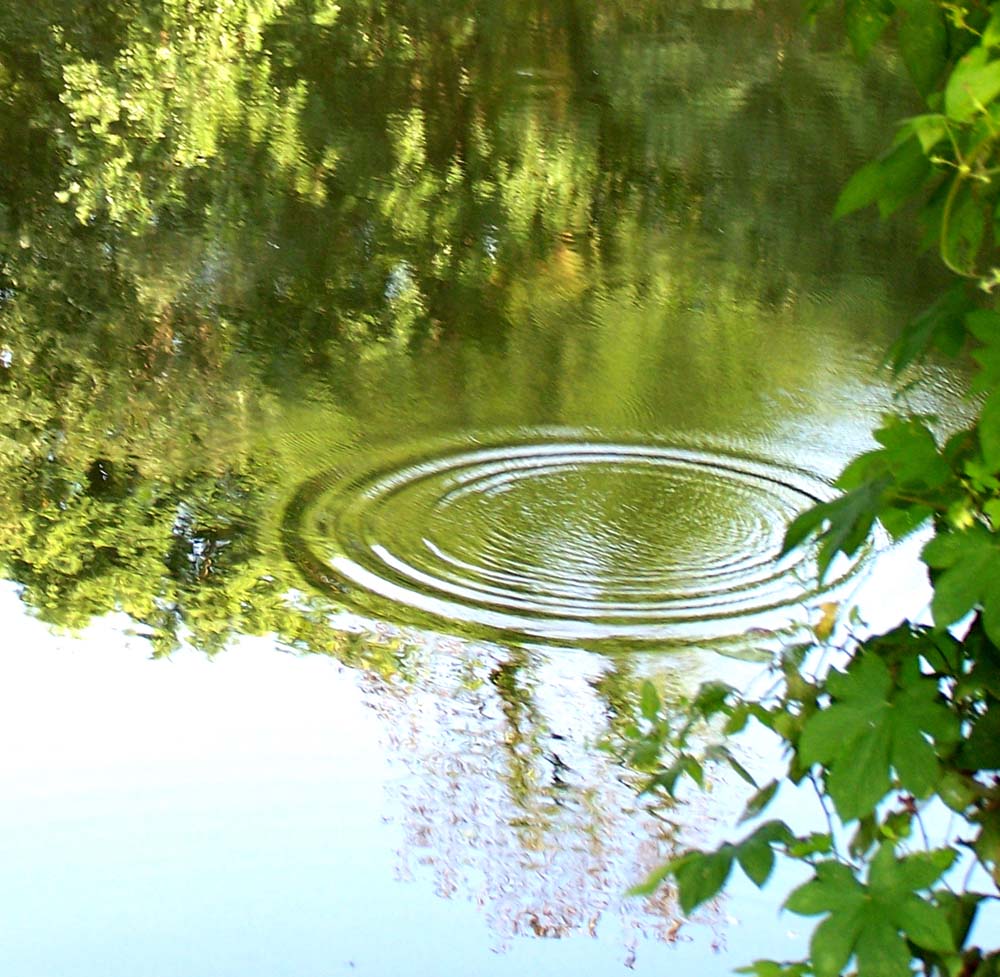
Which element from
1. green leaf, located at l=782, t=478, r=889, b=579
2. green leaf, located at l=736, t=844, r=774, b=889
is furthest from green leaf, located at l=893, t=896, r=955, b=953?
green leaf, located at l=782, t=478, r=889, b=579

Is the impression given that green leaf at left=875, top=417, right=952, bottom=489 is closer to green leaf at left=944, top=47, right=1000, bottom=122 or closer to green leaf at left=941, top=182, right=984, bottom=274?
green leaf at left=941, top=182, right=984, bottom=274

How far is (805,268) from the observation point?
5645 mm

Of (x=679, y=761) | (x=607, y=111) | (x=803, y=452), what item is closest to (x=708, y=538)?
(x=803, y=452)

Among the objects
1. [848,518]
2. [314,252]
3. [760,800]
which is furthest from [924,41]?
[314,252]

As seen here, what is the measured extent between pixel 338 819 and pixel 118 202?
3751 mm

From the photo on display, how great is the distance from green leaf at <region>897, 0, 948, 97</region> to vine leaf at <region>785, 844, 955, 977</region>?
59cm

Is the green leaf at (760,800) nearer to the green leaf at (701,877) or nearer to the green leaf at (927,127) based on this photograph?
the green leaf at (701,877)

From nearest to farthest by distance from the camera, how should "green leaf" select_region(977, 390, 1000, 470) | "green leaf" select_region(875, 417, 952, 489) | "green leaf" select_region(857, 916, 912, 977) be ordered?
"green leaf" select_region(857, 916, 912, 977) → "green leaf" select_region(977, 390, 1000, 470) → "green leaf" select_region(875, 417, 952, 489)

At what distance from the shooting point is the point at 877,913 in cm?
107

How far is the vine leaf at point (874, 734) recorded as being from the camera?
1.13 m

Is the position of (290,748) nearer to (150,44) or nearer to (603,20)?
(150,44)

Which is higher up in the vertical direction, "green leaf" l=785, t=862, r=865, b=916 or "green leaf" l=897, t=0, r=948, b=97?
"green leaf" l=897, t=0, r=948, b=97

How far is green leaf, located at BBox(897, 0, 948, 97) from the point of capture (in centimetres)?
121

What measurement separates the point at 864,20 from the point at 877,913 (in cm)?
73
